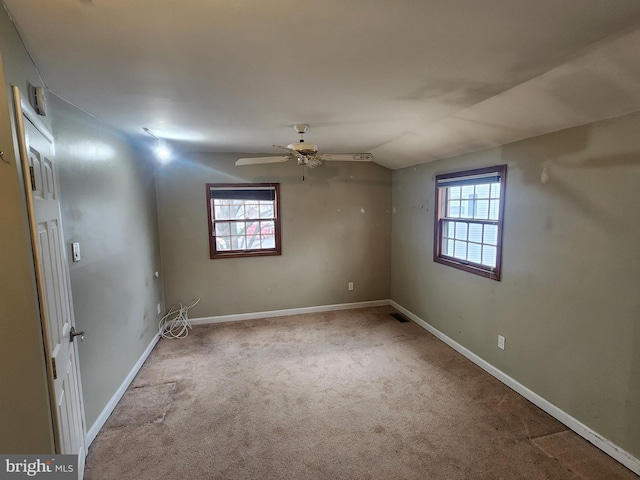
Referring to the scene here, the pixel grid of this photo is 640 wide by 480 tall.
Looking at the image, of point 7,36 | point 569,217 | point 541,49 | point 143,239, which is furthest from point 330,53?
point 143,239

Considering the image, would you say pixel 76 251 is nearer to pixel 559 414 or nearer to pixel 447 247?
pixel 447 247

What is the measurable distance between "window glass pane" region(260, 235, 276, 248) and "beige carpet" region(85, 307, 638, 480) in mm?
1504

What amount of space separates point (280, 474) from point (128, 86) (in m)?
2.58

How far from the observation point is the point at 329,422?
7.86 ft

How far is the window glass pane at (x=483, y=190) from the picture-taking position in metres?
3.12

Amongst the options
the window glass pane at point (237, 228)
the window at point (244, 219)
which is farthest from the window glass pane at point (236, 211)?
the window glass pane at point (237, 228)

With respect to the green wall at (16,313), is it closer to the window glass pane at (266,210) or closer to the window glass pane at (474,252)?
the window glass pane at (266,210)

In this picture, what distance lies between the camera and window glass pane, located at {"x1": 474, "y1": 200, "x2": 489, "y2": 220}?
315 centimetres

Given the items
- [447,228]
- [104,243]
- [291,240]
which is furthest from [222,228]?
[447,228]

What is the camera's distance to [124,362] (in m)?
2.85

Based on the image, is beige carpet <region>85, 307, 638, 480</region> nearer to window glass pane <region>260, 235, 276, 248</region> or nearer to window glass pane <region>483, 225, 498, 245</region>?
window glass pane <region>483, 225, 498, 245</region>

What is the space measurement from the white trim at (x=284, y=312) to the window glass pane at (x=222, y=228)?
1207mm

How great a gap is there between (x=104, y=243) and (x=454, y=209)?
358cm

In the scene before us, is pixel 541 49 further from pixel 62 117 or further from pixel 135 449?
pixel 135 449
